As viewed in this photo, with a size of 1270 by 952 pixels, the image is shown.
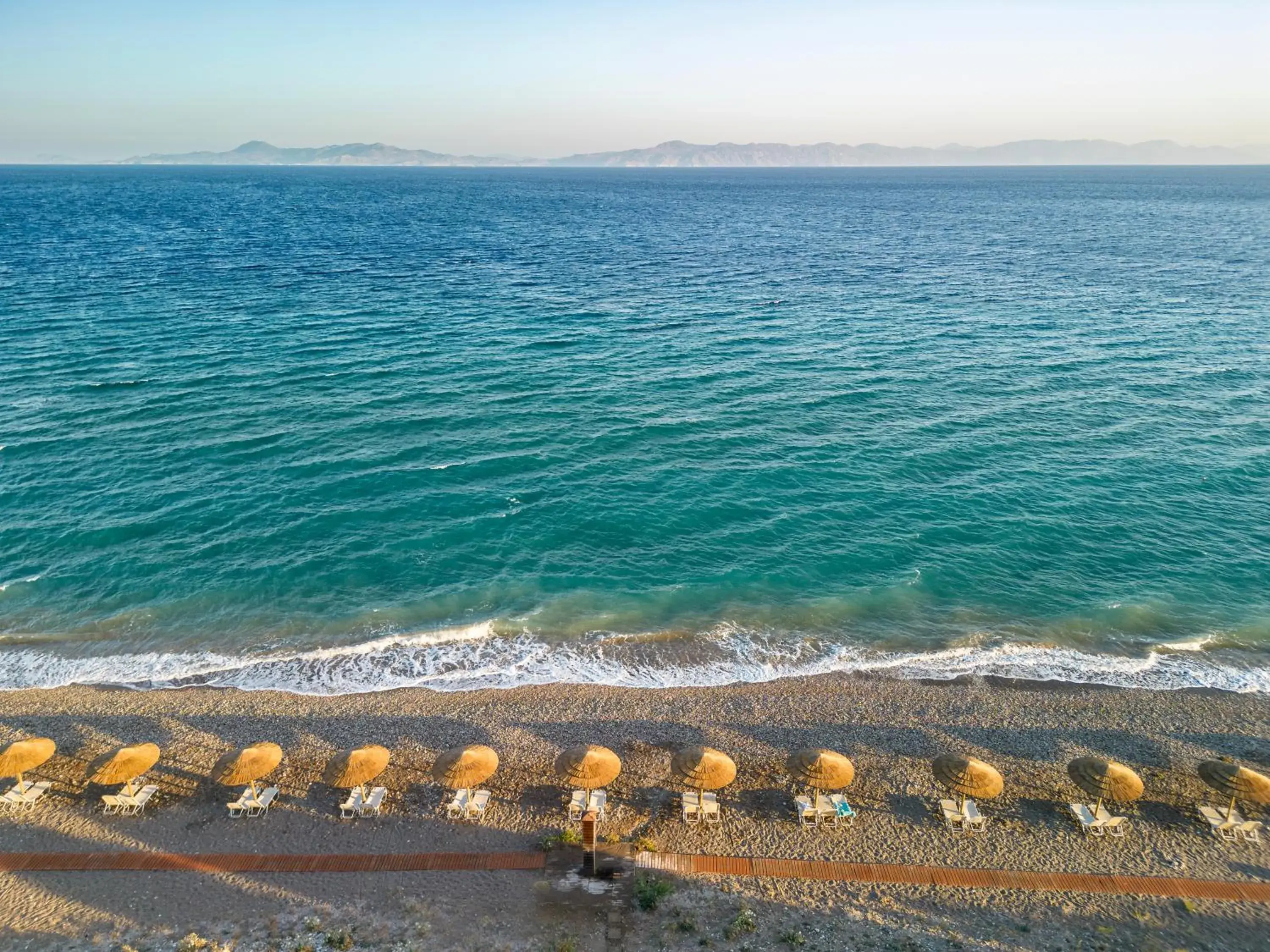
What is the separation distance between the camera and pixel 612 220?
16638 cm

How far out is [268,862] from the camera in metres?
21.8

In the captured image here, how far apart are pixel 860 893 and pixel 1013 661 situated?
14.8 metres

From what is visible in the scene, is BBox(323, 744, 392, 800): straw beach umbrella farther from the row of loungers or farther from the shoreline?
the shoreline

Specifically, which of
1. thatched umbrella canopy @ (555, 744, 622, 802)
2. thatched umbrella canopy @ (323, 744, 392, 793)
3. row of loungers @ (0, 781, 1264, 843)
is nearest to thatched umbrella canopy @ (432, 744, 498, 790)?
row of loungers @ (0, 781, 1264, 843)

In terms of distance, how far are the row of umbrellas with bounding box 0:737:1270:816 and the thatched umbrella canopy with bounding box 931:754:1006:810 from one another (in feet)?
0.06

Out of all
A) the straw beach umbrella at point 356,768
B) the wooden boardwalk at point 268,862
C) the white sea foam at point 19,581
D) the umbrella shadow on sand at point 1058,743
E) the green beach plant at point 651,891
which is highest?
the straw beach umbrella at point 356,768

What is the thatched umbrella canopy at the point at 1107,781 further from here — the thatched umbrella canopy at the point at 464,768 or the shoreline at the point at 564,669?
the thatched umbrella canopy at the point at 464,768

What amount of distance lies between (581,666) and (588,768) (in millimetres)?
7984

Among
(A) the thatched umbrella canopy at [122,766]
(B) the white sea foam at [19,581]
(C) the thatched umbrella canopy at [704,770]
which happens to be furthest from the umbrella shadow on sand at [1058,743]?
(B) the white sea foam at [19,581]

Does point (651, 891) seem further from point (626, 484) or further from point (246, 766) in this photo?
point (626, 484)

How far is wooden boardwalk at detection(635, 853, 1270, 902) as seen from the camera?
20719mm

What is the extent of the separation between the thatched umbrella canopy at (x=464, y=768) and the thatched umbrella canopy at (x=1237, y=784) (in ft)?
72.1

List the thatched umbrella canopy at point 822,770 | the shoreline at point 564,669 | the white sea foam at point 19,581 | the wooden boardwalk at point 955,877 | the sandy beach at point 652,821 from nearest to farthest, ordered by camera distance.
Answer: the sandy beach at point 652,821, the wooden boardwalk at point 955,877, the thatched umbrella canopy at point 822,770, the shoreline at point 564,669, the white sea foam at point 19,581

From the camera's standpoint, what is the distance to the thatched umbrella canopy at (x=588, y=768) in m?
23.3
